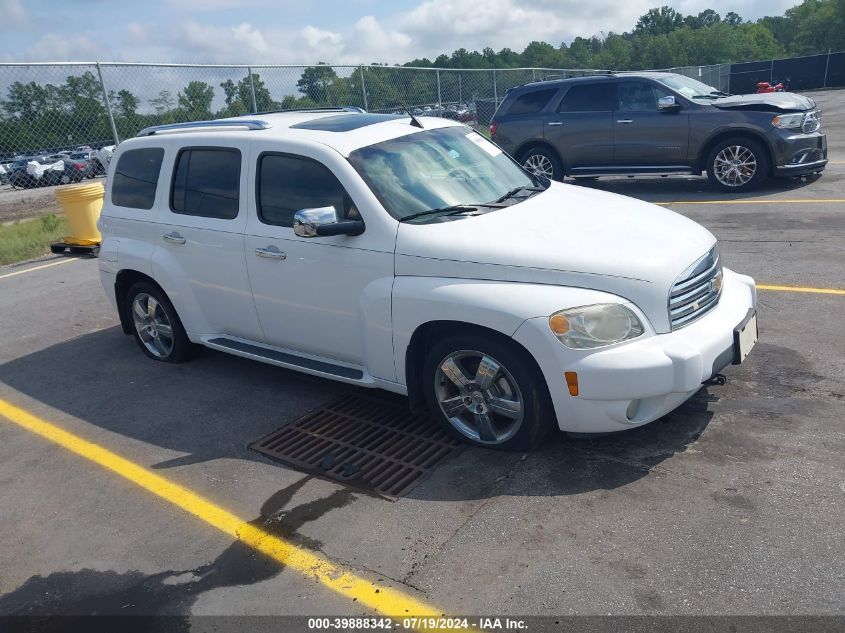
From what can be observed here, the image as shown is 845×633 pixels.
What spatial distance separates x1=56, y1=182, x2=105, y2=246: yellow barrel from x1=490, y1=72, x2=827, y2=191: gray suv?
6.35m

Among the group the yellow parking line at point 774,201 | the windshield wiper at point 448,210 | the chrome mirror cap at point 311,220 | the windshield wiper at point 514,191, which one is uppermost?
the chrome mirror cap at point 311,220

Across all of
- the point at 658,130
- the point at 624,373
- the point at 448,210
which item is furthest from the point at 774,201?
the point at 624,373

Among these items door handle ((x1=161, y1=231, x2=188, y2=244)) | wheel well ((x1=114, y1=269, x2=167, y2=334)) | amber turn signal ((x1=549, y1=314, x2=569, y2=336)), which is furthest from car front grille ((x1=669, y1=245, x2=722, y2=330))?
wheel well ((x1=114, y1=269, x2=167, y2=334))

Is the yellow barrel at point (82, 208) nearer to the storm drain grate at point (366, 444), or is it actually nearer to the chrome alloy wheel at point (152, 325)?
the chrome alloy wheel at point (152, 325)

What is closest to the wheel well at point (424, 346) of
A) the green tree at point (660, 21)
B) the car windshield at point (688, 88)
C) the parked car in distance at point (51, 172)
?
the car windshield at point (688, 88)

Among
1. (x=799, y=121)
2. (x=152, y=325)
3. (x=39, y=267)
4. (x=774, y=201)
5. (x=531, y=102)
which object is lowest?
(x=39, y=267)

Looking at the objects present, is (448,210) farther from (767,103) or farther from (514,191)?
(767,103)

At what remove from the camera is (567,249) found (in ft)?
13.2

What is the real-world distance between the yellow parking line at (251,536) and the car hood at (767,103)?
986 centimetres

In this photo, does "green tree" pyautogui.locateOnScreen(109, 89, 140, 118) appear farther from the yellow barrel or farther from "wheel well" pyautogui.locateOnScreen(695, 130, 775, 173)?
"wheel well" pyautogui.locateOnScreen(695, 130, 775, 173)

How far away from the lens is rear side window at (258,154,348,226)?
469 centimetres

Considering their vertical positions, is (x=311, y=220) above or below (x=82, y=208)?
above

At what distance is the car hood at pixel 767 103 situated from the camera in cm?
1072

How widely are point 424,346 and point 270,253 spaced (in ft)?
4.25
